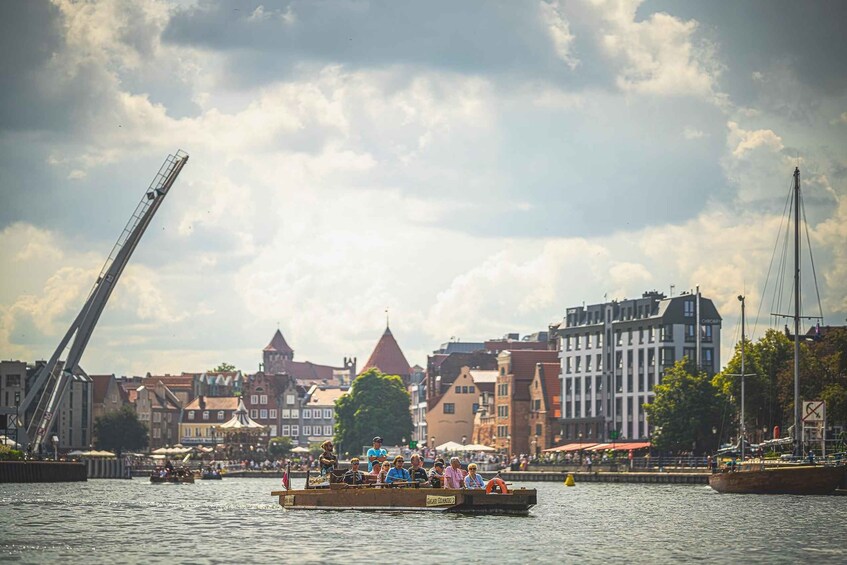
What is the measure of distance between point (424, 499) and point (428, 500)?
6.2 inches

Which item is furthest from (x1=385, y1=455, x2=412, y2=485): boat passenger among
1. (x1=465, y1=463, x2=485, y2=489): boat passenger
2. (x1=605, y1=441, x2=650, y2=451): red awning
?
(x1=605, y1=441, x2=650, y2=451): red awning

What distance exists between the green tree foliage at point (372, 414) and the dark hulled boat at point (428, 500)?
120 meters

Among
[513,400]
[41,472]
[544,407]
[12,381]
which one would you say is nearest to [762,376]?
[41,472]

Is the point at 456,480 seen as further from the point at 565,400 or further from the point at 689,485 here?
the point at 565,400

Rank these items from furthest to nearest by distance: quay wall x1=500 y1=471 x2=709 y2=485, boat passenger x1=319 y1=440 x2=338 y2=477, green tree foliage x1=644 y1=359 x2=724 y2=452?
green tree foliage x1=644 y1=359 x2=724 y2=452 → quay wall x1=500 y1=471 x2=709 y2=485 → boat passenger x1=319 y1=440 x2=338 y2=477

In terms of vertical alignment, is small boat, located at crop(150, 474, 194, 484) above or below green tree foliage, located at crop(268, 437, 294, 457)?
below

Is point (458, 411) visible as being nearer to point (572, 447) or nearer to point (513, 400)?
point (513, 400)

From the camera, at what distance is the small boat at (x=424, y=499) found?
165 feet

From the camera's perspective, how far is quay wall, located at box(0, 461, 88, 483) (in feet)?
313

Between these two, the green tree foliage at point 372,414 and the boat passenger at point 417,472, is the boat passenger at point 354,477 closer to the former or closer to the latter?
the boat passenger at point 417,472

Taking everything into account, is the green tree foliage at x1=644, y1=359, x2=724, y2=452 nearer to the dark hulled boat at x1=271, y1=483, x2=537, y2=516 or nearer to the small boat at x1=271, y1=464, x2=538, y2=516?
the small boat at x1=271, y1=464, x2=538, y2=516

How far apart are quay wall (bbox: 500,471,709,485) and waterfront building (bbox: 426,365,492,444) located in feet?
164

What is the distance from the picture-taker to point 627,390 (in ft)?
506

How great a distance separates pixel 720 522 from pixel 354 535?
1544 centimetres
